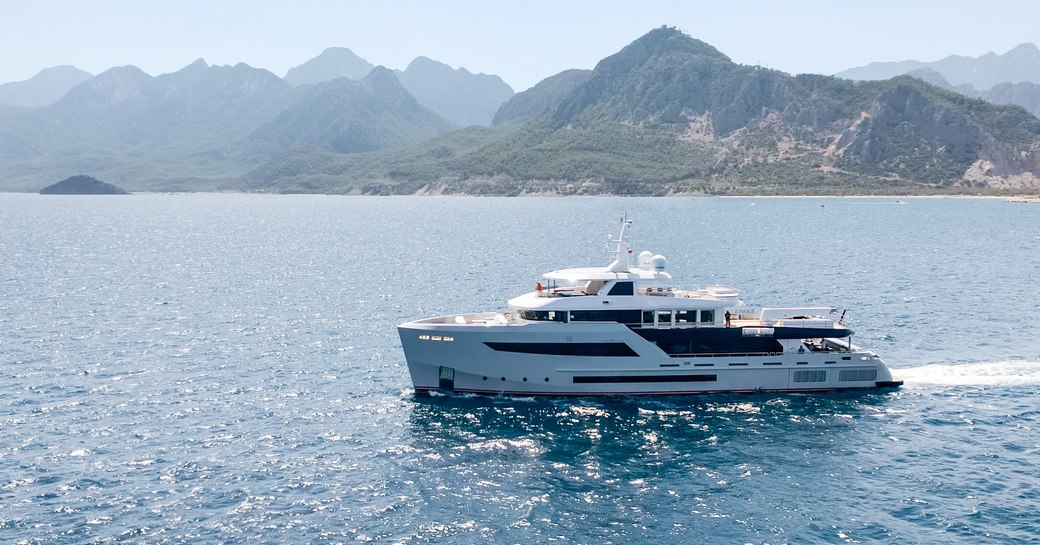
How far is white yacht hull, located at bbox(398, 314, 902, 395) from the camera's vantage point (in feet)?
135

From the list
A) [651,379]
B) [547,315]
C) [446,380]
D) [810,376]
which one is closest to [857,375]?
[810,376]

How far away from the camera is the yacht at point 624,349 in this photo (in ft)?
135

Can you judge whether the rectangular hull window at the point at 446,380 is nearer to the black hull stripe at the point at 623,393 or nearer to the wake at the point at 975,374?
the black hull stripe at the point at 623,393

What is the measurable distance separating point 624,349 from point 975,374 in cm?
2252

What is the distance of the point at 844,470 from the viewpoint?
105 ft

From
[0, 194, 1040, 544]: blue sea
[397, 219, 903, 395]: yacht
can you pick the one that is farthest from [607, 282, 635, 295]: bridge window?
[0, 194, 1040, 544]: blue sea

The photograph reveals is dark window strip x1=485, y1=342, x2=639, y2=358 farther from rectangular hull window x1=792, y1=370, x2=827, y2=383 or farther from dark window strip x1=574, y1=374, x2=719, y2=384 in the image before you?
rectangular hull window x1=792, y1=370, x2=827, y2=383

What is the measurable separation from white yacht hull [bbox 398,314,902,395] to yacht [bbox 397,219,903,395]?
2.2 inches

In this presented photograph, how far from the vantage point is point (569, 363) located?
1620 inches

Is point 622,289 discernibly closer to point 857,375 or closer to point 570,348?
point 570,348

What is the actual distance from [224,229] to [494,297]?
11812 cm

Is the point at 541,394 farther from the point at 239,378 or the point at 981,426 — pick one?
the point at 981,426

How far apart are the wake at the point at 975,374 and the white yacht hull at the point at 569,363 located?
6.14 m

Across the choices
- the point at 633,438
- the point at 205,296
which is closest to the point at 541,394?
the point at 633,438
